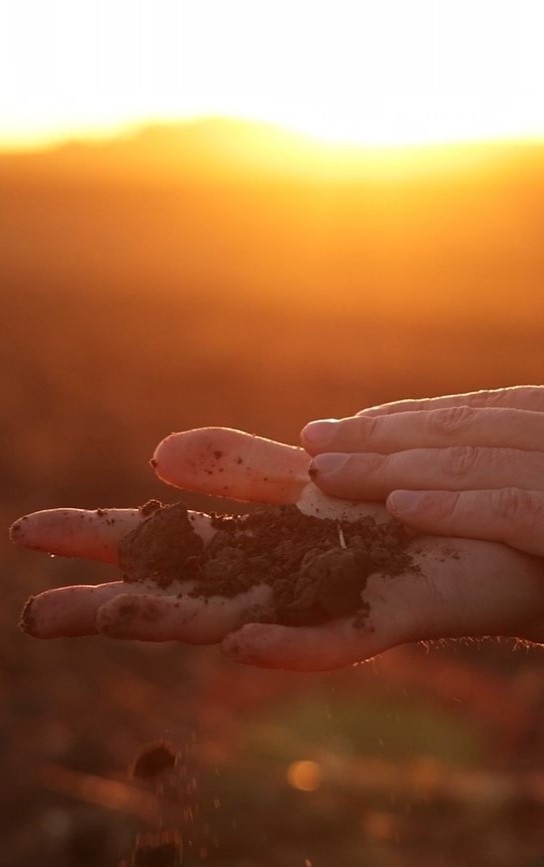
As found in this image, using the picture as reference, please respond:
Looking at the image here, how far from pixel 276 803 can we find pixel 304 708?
134cm

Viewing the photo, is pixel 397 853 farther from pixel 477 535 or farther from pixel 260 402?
pixel 260 402

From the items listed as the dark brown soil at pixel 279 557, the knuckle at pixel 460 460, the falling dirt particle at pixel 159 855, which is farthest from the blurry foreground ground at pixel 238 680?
the knuckle at pixel 460 460

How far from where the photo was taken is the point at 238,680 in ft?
23.5

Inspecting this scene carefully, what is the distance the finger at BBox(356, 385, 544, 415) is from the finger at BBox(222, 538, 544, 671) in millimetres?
610

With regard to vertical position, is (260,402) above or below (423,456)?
below

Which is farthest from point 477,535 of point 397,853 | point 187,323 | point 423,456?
point 187,323

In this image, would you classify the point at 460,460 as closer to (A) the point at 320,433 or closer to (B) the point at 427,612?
(A) the point at 320,433

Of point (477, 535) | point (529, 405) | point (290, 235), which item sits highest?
point (529, 405)

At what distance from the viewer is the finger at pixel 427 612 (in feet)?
7.76

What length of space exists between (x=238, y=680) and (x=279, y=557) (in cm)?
451

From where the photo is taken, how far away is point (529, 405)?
333 cm

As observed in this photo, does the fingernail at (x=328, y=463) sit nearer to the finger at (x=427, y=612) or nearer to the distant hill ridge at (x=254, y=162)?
the finger at (x=427, y=612)

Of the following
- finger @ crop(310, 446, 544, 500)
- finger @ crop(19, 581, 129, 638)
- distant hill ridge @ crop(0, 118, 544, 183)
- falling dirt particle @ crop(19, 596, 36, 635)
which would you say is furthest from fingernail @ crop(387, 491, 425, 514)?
distant hill ridge @ crop(0, 118, 544, 183)

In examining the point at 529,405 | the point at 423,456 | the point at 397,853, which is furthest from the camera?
the point at 397,853
